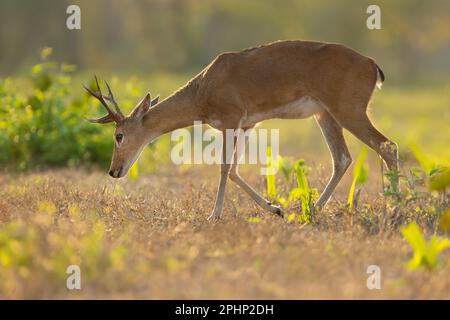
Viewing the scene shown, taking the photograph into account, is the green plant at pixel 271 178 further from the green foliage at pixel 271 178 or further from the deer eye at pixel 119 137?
the deer eye at pixel 119 137

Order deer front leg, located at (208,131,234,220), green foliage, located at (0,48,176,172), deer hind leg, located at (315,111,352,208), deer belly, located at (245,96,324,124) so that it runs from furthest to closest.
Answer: green foliage, located at (0,48,176,172) < deer hind leg, located at (315,111,352,208) < deer belly, located at (245,96,324,124) < deer front leg, located at (208,131,234,220)

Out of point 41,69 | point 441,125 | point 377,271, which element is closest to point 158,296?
point 377,271

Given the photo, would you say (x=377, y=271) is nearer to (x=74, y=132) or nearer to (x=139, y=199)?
(x=139, y=199)

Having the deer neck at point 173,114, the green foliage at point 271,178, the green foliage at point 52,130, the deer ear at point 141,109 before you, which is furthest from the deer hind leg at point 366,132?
the green foliage at point 52,130

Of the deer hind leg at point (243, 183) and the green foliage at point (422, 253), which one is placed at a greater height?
the deer hind leg at point (243, 183)

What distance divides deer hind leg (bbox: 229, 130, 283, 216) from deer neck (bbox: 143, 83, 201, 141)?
58cm

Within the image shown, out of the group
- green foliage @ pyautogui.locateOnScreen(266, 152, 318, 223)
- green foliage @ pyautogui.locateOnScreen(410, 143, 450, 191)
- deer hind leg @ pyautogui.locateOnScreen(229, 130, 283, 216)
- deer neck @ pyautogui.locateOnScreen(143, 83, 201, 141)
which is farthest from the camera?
deer neck @ pyautogui.locateOnScreen(143, 83, 201, 141)

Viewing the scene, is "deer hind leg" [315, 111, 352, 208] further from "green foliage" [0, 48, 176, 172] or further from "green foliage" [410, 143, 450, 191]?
"green foliage" [0, 48, 176, 172]

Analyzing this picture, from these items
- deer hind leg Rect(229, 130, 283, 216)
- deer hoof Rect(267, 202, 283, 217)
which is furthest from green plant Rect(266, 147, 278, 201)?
deer hoof Rect(267, 202, 283, 217)

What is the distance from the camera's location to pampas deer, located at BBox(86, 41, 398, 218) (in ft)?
28.2

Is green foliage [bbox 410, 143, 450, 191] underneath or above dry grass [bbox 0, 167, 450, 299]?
above

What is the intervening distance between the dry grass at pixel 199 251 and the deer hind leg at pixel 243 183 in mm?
113

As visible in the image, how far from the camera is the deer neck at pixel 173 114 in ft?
29.9

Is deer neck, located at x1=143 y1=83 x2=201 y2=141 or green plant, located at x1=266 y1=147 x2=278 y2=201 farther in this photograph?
green plant, located at x1=266 y1=147 x2=278 y2=201
